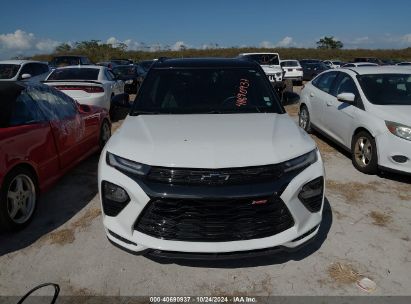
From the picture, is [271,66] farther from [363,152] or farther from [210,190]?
[210,190]

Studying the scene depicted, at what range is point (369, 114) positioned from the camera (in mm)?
5684

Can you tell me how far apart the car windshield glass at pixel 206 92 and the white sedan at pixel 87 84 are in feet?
16.3

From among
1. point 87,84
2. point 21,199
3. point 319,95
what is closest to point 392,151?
point 319,95

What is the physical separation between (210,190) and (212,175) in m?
0.11

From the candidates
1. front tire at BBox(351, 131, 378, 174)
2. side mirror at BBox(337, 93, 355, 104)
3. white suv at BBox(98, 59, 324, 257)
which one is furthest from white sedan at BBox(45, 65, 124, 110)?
white suv at BBox(98, 59, 324, 257)

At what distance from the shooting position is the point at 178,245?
279 centimetres

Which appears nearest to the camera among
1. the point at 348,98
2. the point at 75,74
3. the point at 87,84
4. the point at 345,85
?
the point at 348,98

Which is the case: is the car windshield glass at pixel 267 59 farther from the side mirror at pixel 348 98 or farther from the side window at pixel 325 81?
the side mirror at pixel 348 98

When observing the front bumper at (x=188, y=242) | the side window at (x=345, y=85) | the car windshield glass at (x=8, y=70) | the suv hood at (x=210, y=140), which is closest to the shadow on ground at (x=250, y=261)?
the front bumper at (x=188, y=242)

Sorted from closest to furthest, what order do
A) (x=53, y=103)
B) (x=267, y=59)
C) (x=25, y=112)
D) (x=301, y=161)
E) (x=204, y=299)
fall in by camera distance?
(x=204, y=299)
(x=301, y=161)
(x=25, y=112)
(x=53, y=103)
(x=267, y=59)

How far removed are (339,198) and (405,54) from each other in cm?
6570

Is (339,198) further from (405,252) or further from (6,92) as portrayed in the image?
(6,92)

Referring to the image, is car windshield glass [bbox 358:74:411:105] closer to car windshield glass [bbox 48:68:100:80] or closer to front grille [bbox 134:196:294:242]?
front grille [bbox 134:196:294:242]

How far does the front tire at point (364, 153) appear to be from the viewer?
551 cm
